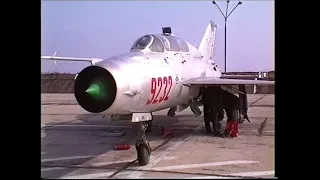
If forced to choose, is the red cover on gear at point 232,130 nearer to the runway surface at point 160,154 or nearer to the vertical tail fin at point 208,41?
the runway surface at point 160,154

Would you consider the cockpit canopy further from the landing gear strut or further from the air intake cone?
the air intake cone

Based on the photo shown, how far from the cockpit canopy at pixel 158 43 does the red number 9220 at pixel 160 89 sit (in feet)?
2.67

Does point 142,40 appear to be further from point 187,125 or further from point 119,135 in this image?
point 187,125

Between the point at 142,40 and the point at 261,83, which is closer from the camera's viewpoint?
the point at 142,40

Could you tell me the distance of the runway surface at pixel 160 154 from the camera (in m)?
5.62

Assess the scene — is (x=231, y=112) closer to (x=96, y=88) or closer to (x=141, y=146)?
(x=141, y=146)

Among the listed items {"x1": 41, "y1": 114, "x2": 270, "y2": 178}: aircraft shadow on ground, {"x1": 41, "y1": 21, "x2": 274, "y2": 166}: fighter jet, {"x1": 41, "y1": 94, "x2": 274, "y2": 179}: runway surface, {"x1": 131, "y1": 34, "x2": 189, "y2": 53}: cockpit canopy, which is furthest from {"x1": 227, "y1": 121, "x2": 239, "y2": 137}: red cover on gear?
{"x1": 131, "y1": 34, "x2": 189, "y2": 53}: cockpit canopy

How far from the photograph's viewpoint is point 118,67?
5312 millimetres

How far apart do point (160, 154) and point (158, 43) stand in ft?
7.31

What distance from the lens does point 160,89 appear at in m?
6.41

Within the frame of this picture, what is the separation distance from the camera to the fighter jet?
5133 mm

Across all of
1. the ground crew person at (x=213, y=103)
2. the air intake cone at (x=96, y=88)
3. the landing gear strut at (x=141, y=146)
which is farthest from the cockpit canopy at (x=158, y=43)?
the air intake cone at (x=96, y=88)
